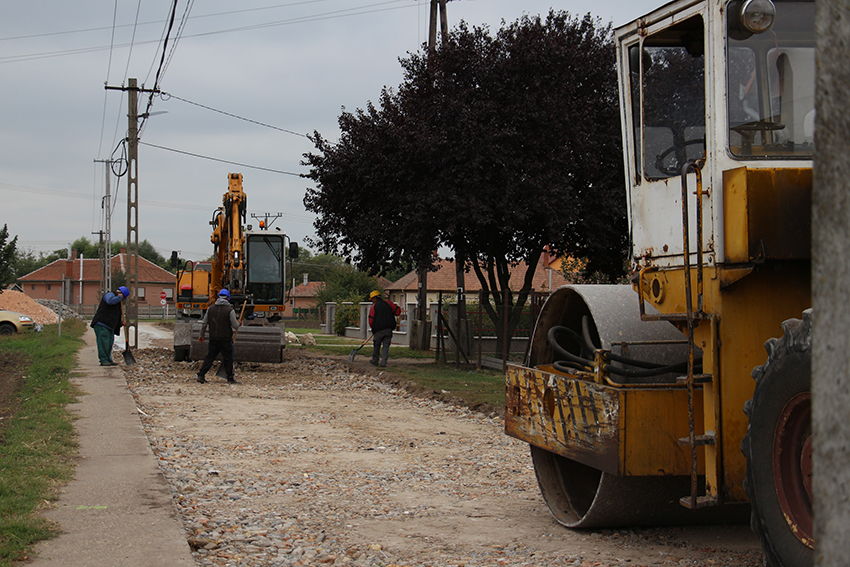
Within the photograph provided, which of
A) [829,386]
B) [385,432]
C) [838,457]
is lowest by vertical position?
[385,432]

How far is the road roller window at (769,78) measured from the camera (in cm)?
406

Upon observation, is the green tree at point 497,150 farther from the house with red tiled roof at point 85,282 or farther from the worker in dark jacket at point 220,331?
the house with red tiled roof at point 85,282

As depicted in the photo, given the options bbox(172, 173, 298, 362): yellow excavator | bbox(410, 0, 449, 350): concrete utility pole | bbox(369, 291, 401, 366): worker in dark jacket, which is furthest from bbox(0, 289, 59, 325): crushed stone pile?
bbox(369, 291, 401, 366): worker in dark jacket

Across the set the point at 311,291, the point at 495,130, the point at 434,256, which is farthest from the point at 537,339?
the point at 311,291

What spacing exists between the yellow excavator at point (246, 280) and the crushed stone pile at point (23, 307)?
106 feet

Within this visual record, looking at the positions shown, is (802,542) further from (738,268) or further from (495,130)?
(495,130)

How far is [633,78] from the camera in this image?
4.97 meters

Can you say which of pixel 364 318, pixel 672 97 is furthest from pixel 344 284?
pixel 672 97

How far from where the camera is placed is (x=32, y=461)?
6988mm

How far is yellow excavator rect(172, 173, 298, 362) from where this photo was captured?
18.5 m

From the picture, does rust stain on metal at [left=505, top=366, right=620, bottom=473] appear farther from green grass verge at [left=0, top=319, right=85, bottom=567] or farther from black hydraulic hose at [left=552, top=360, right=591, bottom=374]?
green grass verge at [left=0, top=319, right=85, bottom=567]

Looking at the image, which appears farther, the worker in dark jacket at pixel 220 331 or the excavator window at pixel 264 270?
the excavator window at pixel 264 270

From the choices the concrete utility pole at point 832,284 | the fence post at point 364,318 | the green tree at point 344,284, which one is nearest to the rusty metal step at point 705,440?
the concrete utility pole at point 832,284

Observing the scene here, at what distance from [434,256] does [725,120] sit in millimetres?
16050
